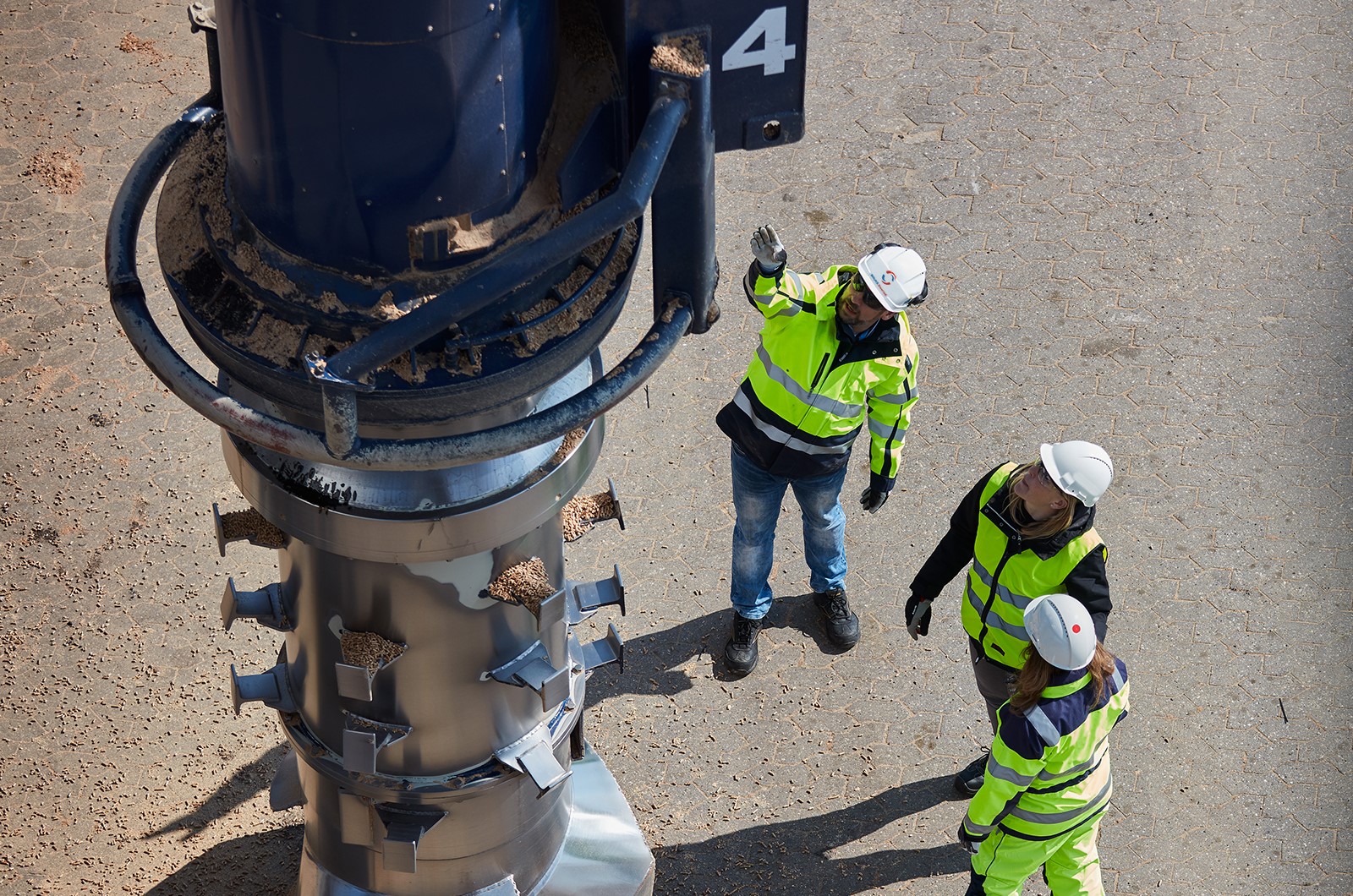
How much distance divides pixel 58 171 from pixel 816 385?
5.11 metres

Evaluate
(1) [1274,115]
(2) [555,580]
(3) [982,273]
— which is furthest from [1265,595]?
(2) [555,580]

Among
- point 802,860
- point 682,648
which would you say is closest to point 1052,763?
point 802,860

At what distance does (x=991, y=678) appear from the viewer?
5.86m

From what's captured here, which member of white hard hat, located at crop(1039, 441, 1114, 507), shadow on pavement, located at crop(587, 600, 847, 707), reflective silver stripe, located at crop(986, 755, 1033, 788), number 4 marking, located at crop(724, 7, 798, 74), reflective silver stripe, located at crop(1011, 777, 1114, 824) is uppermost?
number 4 marking, located at crop(724, 7, 798, 74)

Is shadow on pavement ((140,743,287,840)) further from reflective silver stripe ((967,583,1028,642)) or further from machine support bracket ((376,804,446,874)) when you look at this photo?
reflective silver stripe ((967,583,1028,642))

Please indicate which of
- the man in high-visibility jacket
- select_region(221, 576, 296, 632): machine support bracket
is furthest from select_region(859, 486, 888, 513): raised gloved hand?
select_region(221, 576, 296, 632): machine support bracket

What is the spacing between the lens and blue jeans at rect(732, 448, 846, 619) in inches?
251

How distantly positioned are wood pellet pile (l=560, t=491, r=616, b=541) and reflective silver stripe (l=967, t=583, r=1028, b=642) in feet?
6.30

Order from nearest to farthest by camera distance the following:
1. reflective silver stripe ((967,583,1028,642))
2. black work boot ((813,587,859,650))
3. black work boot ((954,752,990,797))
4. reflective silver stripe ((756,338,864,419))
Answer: reflective silver stripe ((967,583,1028,642))
reflective silver stripe ((756,338,864,419))
black work boot ((954,752,990,797))
black work boot ((813,587,859,650))

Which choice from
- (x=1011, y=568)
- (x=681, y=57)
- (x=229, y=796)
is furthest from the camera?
(x=229, y=796)

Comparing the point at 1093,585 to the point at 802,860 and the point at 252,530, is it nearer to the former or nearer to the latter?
the point at 802,860

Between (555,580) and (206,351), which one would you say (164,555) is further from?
(206,351)

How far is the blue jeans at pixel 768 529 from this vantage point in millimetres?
6383

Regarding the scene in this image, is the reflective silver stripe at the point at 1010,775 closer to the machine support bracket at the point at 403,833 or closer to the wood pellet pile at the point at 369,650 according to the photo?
the machine support bracket at the point at 403,833
